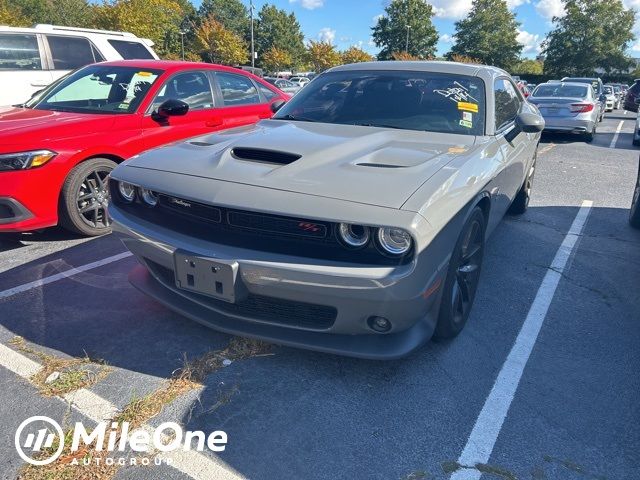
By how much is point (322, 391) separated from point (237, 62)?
6145 centimetres

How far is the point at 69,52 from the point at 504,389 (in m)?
8.31

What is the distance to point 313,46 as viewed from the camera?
2505 inches

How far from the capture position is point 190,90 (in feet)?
17.4

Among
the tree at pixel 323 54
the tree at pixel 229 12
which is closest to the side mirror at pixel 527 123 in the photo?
the tree at pixel 323 54

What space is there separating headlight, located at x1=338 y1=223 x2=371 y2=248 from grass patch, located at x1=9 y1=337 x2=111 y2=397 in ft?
4.63

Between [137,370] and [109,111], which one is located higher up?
[109,111]

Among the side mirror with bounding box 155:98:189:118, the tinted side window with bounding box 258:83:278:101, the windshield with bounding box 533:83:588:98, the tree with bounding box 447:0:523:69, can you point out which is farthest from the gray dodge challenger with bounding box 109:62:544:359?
the tree with bounding box 447:0:523:69

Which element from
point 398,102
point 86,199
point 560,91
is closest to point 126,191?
point 86,199

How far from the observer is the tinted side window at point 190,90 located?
5020 millimetres

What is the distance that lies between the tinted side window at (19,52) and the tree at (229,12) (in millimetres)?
88485

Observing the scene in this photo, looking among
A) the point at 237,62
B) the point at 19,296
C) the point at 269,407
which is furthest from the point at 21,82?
the point at 237,62

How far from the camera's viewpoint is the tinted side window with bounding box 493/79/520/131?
3707 mm

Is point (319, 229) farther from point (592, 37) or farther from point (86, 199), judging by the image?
point (592, 37)

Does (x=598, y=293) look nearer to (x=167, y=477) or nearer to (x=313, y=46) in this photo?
(x=167, y=477)
